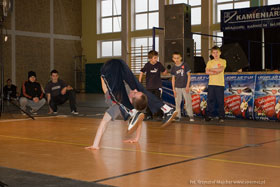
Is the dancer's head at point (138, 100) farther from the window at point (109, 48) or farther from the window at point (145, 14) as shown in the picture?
the window at point (109, 48)

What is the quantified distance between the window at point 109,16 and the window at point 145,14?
1432 millimetres

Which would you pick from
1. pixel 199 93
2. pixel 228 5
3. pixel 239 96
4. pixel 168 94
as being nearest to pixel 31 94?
pixel 168 94

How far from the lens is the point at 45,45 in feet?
81.8

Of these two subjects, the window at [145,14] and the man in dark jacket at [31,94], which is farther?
the window at [145,14]

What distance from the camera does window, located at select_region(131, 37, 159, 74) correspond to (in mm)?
23078

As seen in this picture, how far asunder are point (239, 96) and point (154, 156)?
4953 millimetres

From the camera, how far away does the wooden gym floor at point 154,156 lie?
3.29 meters

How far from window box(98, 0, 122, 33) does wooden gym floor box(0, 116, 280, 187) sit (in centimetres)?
1877

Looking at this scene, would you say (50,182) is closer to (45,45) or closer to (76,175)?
(76,175)

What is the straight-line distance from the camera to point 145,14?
2350 cm

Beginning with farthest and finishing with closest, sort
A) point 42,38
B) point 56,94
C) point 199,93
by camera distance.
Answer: point 42,38 < point 56,94 < point 199,93

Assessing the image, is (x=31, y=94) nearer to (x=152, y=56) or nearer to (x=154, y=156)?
(x=152, y=56)

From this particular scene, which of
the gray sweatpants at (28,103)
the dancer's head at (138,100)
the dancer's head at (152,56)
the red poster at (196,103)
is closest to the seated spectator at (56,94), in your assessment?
the gray sweatpants at (28,103)

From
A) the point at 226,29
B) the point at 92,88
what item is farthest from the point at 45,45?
the point at 226,29
